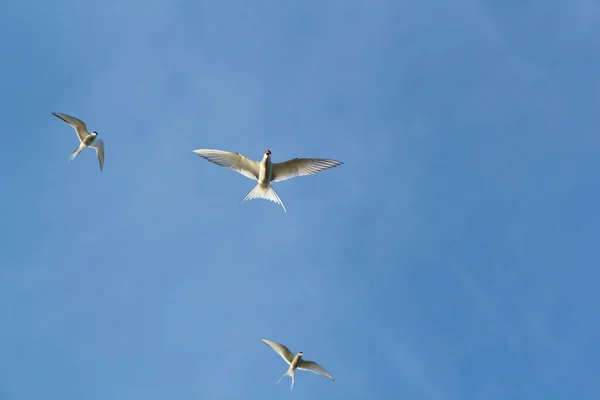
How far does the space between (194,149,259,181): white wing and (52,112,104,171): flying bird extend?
7.25 metres

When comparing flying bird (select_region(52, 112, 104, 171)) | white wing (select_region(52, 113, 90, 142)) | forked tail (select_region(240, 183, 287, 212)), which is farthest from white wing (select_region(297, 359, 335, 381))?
white wing (select_region(52, 113, 90, 142))

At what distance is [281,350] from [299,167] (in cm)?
817

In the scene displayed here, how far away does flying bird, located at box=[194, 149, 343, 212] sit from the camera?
27.7 m

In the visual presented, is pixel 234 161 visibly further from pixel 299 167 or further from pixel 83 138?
pixel 83 138

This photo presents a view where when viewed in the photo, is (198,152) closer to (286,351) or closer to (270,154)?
(270,154)

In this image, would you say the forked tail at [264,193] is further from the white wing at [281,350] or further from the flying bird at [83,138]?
the flying bird at [83,138]

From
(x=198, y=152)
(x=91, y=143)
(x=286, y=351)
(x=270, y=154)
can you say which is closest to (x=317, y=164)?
(x=270, y=154)

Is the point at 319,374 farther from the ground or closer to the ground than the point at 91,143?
closer to the ground

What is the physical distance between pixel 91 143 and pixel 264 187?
977 centimetres

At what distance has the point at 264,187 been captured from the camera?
28.0 m

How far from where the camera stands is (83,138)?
3225 cm

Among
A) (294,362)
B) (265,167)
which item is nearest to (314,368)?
(294,362)

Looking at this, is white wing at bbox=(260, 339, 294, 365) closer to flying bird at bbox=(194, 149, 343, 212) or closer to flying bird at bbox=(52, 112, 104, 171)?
flying bird at bbox=(194, 149, 343, 212)

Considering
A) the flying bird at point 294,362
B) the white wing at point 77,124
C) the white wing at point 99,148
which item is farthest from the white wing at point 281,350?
the white wing at point 77,124
